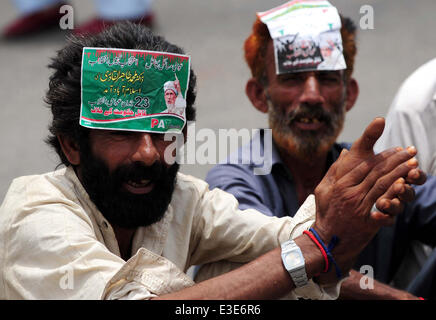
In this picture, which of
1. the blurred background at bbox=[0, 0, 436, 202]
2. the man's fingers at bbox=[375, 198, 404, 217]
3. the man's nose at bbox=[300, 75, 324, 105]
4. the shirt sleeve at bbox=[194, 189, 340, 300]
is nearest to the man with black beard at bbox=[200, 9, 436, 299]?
the man's nose at bbox=[300, 75, 324, 105]

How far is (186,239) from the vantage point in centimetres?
312

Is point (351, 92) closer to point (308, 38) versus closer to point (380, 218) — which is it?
point (308, 38)

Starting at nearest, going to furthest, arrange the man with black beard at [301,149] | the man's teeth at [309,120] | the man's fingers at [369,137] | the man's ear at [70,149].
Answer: the man's fingers at [369,137] → the man's ear at [70,149] → the man with black beard at [301,149] → the man's teeth at [309,120]

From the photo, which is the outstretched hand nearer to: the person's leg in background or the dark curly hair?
the dark curly hair

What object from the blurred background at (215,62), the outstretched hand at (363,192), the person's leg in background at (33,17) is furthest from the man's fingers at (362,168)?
the person's leg in background at (33,17)

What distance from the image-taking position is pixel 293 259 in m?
2.68

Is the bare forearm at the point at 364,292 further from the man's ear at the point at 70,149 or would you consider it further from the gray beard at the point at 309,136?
the man's ear at the point at 70,149

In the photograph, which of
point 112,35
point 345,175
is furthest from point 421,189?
point 112,35

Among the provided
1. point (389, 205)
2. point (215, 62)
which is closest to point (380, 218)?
point (389, 205)

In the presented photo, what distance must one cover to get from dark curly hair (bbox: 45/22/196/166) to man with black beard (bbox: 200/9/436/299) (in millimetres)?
952

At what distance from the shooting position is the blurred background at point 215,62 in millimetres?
7527

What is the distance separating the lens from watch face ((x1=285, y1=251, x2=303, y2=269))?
8.75ft

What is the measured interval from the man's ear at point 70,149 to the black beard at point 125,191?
43 mm

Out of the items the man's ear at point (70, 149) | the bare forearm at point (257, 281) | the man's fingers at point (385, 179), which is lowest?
the bare forearm at point (257, 281)
